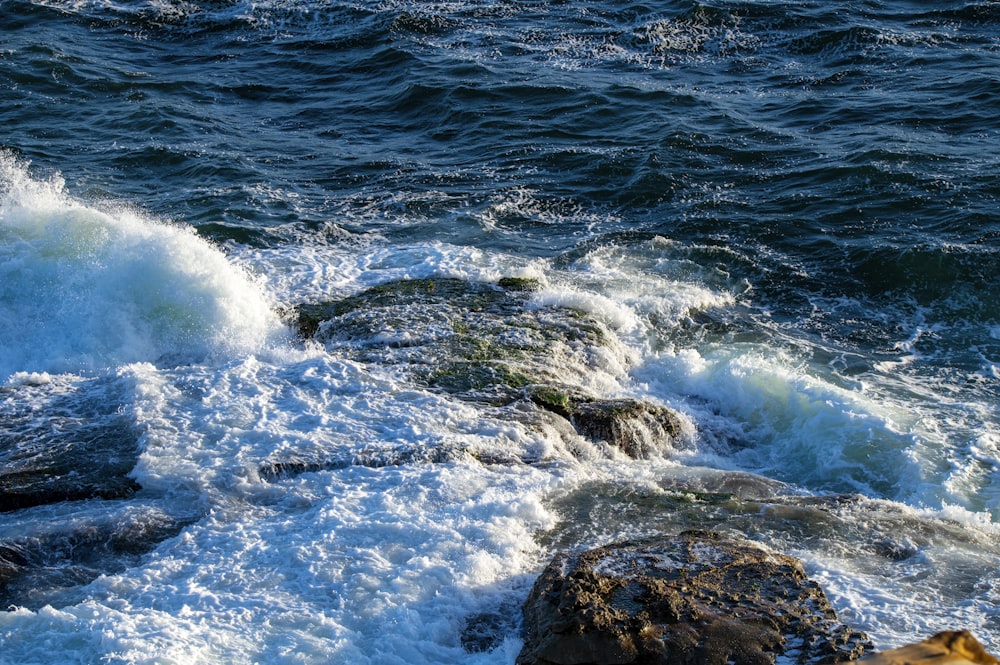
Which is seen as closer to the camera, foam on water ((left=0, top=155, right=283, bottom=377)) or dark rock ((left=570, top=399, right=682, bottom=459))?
dark rock ((left=570, top=399, right=682, bottom=459))

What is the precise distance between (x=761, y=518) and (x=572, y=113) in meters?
10.1

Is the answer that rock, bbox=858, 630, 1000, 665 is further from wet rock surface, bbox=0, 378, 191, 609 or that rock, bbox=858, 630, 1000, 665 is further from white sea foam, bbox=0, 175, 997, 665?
wet rock surface, bbox=0, 378, 191, 609

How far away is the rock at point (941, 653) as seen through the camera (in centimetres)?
288

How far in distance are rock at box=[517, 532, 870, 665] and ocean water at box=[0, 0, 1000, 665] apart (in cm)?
32

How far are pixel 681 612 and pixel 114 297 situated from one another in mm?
6671

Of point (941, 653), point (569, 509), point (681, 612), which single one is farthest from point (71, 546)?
point (941, 653)

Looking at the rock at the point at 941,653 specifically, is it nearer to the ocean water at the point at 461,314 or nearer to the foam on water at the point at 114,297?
the ocean water at the point at 461,314

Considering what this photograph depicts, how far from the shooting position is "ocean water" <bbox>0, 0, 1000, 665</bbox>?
19.5 feet

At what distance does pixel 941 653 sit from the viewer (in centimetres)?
292

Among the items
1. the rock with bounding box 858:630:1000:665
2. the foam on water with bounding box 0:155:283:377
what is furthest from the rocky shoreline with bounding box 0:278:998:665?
the foam on water with bounding box 0:155:283:377

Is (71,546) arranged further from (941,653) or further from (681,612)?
(941,653)

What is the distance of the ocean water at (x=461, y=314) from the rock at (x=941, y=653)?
8.68ft

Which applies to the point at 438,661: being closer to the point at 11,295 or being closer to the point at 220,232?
the point at 11,295

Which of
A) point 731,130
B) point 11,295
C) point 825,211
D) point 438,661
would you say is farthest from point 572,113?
point 438,661
